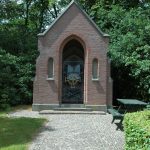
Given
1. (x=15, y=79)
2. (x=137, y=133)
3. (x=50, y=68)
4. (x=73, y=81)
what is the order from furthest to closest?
(x=15, y=79) < (x=73, y=81) < (x=50, y=68) < (x=137, y=133)

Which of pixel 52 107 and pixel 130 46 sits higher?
pixel 130 46

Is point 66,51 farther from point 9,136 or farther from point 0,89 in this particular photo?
point 9,136

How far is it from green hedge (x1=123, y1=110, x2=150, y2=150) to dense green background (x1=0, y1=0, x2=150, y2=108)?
12513 mm

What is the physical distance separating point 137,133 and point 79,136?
5298 mm

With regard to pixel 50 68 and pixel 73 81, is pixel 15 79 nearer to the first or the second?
pixel 50 68

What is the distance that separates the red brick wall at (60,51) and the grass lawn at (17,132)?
5416 millimetres

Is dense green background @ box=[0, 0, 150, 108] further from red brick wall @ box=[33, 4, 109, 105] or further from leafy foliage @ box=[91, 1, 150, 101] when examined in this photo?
red brick wall @ box=[33, 4, 109, 105]

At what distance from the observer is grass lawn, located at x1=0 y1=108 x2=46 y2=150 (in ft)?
37.6

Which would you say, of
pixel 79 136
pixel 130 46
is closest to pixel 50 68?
pixel 130 46

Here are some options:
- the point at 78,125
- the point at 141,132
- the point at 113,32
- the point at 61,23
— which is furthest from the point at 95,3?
the point at 141,132

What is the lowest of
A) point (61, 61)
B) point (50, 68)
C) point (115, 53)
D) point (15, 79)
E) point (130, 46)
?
point (15, 79)

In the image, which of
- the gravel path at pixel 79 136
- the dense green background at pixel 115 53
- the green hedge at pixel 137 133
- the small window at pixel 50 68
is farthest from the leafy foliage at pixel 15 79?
the green hedge at pixel 137 133

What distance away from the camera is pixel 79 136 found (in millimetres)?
13203

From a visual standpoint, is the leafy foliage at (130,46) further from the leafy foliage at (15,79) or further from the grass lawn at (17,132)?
the grass lawn at (17,132)
